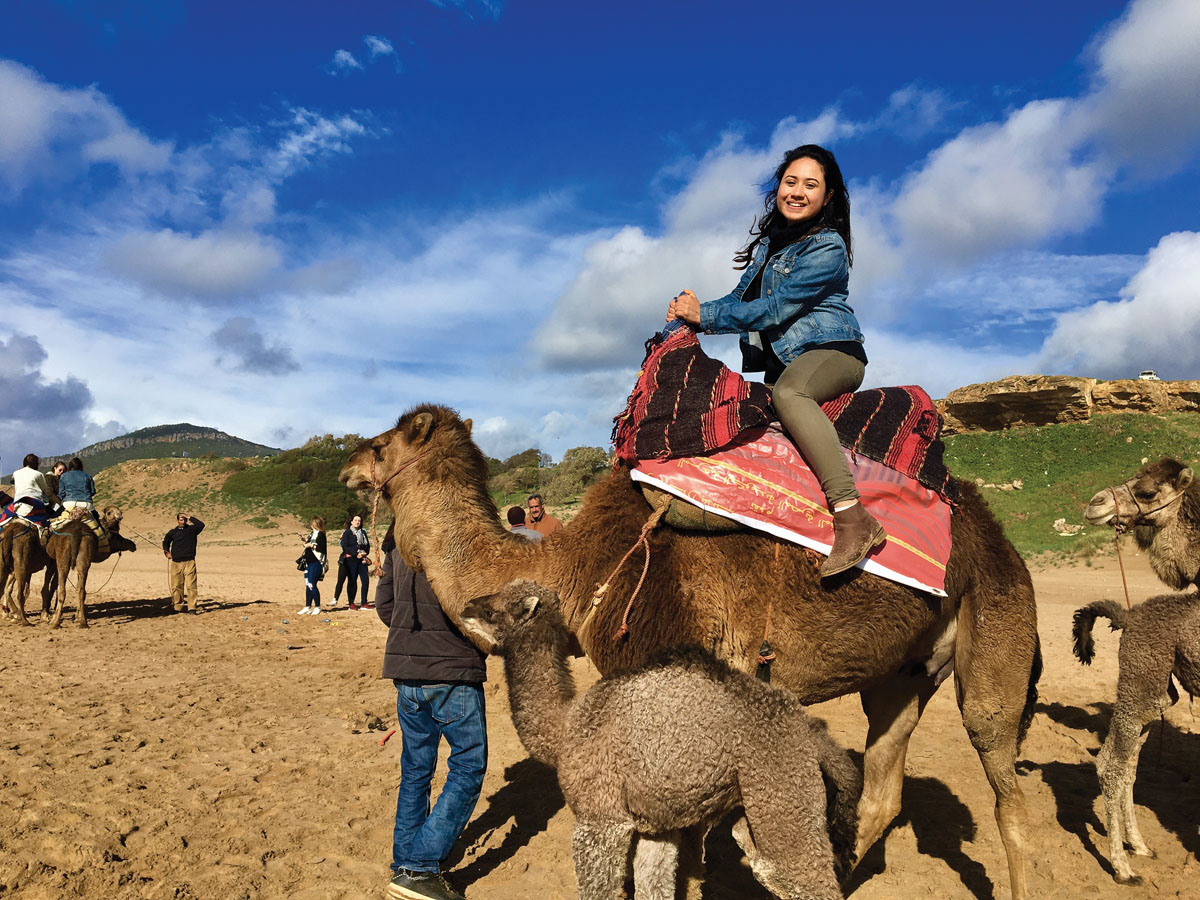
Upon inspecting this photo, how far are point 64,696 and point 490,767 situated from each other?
5.78 meters

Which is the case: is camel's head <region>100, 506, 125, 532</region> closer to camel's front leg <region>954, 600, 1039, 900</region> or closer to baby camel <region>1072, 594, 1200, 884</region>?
camel's front leg <region>954, 600, 1039, 900</region>

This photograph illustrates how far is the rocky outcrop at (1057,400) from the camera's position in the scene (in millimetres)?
37375

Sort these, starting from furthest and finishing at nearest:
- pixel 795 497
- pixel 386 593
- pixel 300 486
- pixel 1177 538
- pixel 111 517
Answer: pixel 300 486, pixel 111 517, pixel 1177 538, pixel 386 593, pixel 795 497

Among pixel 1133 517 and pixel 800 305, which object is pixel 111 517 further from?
pixel 1133 517

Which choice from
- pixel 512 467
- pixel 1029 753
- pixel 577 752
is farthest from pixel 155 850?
pixel 512 467

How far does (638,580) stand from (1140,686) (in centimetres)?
458

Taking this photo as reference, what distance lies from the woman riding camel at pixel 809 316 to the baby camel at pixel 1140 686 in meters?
3.53

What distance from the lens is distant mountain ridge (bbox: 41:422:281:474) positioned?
12119 cm

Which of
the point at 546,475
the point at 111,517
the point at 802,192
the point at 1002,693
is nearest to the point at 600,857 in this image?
the point at 1002,693

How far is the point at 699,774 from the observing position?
273 cm

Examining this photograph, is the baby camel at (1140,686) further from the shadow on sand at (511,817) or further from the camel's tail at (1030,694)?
the shadow on sand at (511,817)

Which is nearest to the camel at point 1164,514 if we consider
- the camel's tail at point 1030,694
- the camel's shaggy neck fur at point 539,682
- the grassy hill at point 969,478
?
the camel's tail at point 1030,694

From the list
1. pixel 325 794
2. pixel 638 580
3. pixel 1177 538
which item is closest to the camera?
pixel 638 580

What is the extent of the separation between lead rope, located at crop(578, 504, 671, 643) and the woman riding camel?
0.80 m
